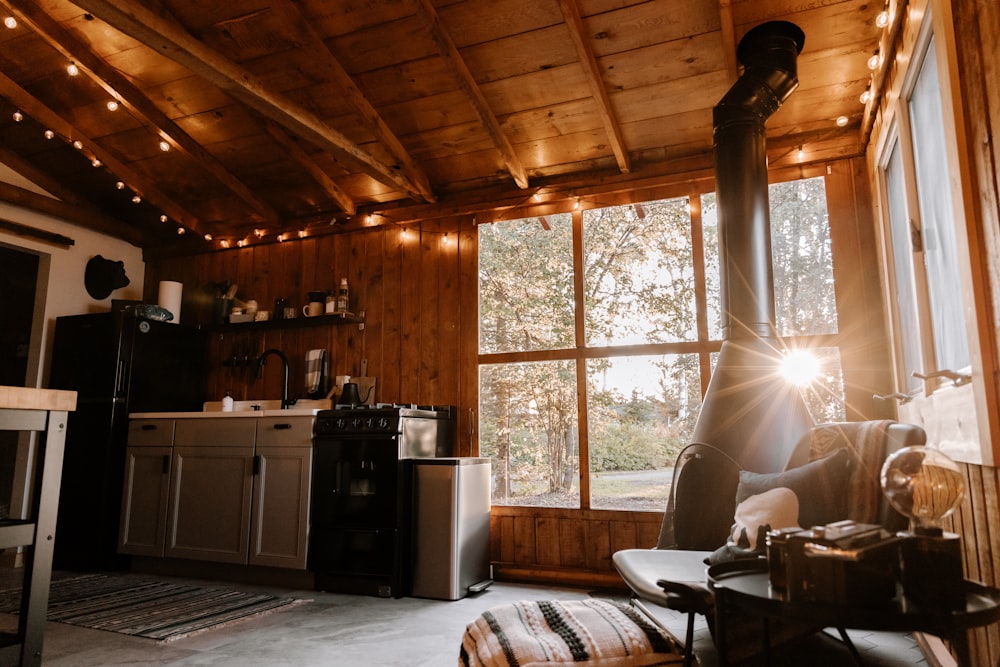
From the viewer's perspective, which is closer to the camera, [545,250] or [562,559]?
[562,559]

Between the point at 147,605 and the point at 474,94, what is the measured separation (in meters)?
3.24

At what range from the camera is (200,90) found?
4.13 m

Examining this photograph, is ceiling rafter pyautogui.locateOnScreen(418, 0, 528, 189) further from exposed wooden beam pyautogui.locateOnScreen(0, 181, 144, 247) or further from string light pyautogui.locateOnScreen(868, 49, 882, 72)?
exposed wooden beam pyautogui.locateOnScreen(0, 181, 144, 247)

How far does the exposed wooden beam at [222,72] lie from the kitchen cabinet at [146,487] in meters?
2.20

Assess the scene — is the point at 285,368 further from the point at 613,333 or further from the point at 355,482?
the point at 613,333

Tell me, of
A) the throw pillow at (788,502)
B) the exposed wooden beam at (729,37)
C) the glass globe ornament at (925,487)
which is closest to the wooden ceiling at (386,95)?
the exposed wooden beam at (729,37)

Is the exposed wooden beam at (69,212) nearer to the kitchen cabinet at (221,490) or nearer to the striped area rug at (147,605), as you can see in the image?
the kitchen cabinet at (221,490)

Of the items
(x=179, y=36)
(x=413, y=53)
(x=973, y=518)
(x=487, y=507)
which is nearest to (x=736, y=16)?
(x=413, y=53)

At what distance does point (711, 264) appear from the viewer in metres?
3.85

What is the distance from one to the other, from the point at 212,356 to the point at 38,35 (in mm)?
2396

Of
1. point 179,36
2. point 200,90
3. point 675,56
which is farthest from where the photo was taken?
point 200,90

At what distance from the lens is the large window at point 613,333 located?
367cm

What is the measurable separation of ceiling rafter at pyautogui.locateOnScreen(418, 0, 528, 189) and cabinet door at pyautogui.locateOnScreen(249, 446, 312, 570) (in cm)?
216

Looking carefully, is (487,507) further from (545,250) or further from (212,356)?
(212,356)
